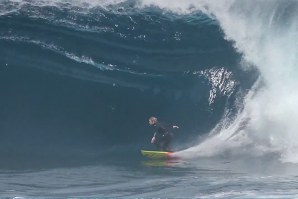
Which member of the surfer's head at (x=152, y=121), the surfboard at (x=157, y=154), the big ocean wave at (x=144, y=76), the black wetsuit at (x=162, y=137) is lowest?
the surfboard at (x=157, y=154)

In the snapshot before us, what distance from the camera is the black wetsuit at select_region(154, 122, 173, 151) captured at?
42.3 ft

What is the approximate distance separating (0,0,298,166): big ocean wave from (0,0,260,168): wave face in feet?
0.07

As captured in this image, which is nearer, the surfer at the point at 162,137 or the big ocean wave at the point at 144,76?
the surfer at the point at 162,137

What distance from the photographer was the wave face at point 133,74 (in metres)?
13.5

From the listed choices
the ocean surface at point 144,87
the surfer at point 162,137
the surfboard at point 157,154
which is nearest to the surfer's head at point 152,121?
the surfer at point 162,137

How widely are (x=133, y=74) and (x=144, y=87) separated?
37 centimetres

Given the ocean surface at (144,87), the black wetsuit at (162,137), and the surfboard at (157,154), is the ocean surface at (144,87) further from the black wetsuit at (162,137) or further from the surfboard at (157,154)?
the black wetsuit at (162,137)

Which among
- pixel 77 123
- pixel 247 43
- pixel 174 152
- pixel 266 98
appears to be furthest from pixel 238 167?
pixel 247 43

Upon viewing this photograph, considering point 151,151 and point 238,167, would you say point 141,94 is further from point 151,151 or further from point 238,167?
point 238,167

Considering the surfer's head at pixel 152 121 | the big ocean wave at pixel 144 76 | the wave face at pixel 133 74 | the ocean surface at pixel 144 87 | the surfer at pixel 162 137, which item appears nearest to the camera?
the ocean surface at pixel 144 87

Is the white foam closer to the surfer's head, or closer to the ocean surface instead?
the ocean surface

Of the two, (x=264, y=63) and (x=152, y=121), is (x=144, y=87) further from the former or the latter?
(x=264, y=63)

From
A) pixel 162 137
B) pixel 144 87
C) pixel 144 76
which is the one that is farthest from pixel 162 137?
pixel 144 76

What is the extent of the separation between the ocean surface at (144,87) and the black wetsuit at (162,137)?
32 centimetres
